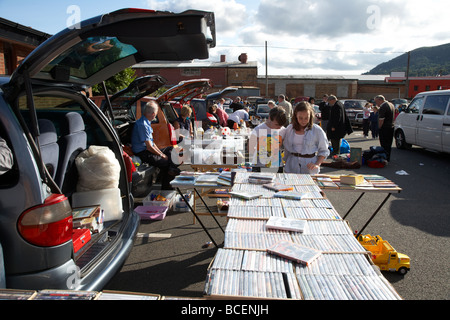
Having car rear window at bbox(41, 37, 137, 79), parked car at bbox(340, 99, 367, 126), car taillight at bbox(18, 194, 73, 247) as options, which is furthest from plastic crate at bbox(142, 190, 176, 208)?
parked car at bbox(340, 99, 367, 126)

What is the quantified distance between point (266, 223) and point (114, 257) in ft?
4.25

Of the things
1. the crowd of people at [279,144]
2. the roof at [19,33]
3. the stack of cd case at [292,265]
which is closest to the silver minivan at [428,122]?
the crowd of people at [279,144]

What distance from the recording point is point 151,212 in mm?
4977

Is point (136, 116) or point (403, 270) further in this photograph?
point (136, 116)

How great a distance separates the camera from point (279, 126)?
4.84m

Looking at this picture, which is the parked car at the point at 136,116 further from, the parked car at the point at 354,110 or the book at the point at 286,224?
the parked car at the point at 354,110

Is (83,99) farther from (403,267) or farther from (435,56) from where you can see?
(435,56)

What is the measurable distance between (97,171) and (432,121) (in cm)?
943

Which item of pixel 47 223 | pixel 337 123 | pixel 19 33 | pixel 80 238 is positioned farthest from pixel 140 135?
pixel 19 33

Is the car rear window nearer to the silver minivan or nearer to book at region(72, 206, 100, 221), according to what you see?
book at region(72, 206, 100, 221)

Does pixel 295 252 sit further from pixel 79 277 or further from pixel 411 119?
pixel 411 119

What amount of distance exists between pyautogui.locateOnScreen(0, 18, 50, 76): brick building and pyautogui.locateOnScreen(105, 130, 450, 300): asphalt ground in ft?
25.3
